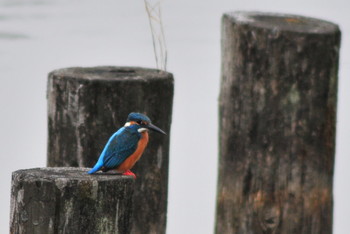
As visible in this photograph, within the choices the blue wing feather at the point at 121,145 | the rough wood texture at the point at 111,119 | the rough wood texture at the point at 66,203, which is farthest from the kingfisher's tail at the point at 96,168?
the rough wood texture at the point at 111,119

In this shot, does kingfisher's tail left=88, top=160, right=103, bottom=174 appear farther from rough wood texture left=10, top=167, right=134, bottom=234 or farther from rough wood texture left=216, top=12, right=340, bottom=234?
rough wood texture left=216, top=12, right=340, bottom=234

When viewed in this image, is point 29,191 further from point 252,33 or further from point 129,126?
point 252,33

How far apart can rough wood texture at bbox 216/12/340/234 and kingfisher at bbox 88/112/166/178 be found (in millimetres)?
440

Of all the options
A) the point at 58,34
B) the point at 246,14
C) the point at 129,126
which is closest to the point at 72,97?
the point at 129,126

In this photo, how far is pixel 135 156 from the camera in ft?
18.6

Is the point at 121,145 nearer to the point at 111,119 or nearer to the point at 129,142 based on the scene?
the point at 129,142

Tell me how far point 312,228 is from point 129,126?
3.58ft

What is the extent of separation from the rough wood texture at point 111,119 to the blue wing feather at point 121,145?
0.32 metres

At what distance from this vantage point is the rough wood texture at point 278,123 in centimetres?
559

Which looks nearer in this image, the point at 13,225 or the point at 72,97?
the point at 13,225

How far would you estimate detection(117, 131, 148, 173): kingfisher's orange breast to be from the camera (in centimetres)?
556

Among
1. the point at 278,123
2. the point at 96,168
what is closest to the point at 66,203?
the point at 96,168

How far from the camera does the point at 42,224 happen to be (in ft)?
14.1

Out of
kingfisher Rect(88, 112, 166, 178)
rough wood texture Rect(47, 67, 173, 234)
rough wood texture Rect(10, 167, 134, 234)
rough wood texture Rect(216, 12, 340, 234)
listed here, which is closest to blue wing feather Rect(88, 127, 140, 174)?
kingfisher Rect(88, 112, 166, 178)
